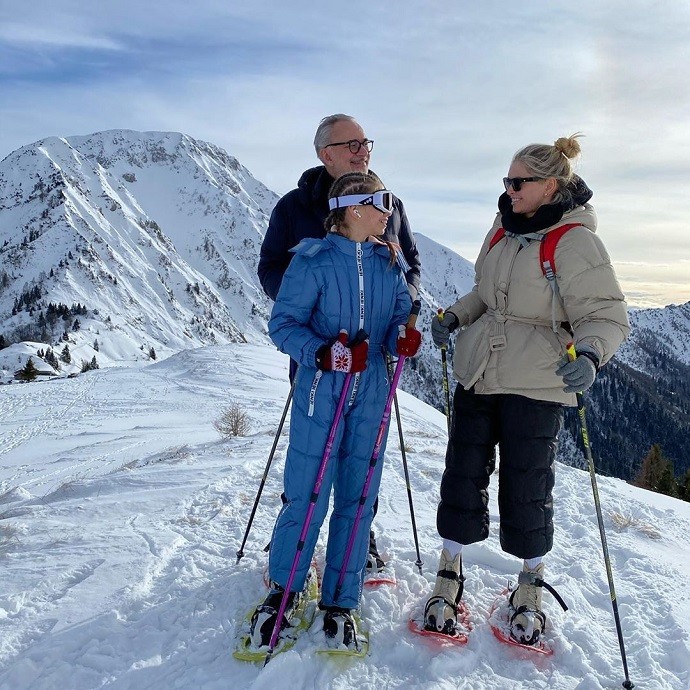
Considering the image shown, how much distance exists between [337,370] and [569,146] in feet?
6.30

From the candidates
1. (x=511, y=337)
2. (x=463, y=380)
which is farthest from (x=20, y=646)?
(x=511, y=337)

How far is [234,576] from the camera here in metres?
4.09

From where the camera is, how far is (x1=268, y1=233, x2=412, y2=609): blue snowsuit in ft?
10.7

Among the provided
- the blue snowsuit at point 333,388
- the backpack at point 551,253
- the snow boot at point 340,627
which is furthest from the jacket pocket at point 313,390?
the backpack at point 551,253

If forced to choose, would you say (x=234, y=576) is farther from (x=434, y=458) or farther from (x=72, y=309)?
(x=72, y=309)

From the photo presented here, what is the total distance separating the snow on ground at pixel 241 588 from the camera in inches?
122

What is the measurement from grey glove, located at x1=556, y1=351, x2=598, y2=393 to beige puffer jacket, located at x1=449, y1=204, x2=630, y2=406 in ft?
0.28

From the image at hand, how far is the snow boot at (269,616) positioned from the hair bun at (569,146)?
10.3 feet

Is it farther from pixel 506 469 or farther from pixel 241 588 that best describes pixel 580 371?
pixel 241 588

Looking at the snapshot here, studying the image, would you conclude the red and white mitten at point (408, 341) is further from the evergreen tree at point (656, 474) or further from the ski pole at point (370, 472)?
the evergreen tree at point (656, 474)

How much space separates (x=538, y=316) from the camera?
135 inches

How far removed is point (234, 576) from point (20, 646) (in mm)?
1374

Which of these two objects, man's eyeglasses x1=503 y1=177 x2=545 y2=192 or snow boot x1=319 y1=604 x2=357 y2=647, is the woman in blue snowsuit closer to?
snow boot x1=319 y1=604 x2=357 y2=647

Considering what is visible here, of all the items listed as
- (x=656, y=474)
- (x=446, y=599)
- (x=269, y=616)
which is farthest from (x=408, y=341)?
(x=656, y=474)
